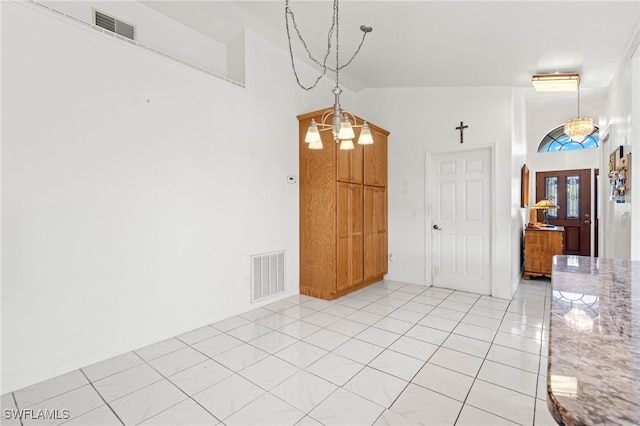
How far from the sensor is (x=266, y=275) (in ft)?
12.6

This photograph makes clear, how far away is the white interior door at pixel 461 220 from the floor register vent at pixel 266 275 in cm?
234

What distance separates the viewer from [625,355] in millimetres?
676

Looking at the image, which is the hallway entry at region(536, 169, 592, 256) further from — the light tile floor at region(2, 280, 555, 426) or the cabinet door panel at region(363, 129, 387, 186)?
the light tile floor at region(2, 280, 555, 426)

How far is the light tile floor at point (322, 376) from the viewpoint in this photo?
1834 millimetres

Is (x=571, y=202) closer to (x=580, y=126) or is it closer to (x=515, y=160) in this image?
(x=580, y=126)

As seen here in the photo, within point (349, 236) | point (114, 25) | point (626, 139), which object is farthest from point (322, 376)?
point (626, 139)

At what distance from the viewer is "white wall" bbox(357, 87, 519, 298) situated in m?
4.10

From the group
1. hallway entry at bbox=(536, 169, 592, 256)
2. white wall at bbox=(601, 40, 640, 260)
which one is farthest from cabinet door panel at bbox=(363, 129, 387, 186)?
hallway entry at bbox=(536, 169, 592, 256)

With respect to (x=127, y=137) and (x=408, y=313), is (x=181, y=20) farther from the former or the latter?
(x=408, y=313)

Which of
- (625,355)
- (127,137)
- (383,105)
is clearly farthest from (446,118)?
(625,355)

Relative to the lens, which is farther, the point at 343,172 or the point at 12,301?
the point at 343,172

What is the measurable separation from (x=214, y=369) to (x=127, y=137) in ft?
6.63

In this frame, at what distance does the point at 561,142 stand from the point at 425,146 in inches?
185

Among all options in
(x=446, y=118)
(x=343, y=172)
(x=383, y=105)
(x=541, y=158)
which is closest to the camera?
(x=343, y=172)
